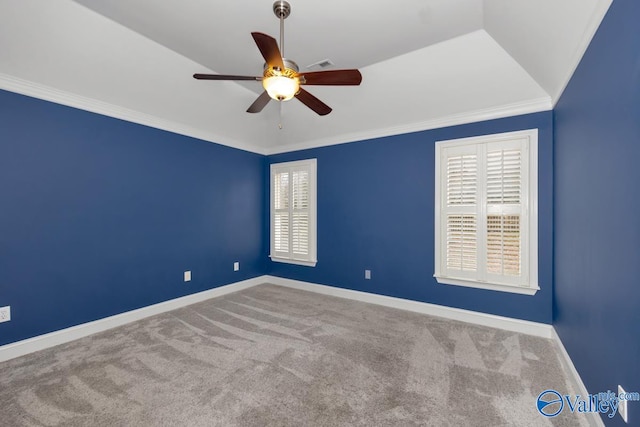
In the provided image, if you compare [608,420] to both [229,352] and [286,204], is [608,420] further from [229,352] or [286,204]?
[286,204]

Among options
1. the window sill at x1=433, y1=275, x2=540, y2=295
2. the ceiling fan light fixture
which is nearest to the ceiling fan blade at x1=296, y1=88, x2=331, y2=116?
the ceiling fan light fixture

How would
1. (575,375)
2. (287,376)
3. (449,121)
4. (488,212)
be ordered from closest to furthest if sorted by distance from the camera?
(575,375) < (287,376) < (488,212) < (449,121)

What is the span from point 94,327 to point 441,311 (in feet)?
13.8

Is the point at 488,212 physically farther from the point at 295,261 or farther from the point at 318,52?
the point at 295,261

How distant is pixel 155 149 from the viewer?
3.68m

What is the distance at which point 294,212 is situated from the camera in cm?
500

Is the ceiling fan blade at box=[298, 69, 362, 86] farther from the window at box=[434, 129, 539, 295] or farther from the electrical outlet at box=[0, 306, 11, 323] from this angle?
the electrical outlet at box=[0, 306, 11, 323]

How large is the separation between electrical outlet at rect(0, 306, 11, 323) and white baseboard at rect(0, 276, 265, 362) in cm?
25

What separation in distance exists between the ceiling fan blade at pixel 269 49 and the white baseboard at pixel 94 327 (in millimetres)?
3415

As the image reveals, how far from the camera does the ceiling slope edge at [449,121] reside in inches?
120

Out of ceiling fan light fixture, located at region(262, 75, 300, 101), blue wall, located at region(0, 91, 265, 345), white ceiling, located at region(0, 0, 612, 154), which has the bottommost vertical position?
blue wall, located at region(0, 91, 265, 345)

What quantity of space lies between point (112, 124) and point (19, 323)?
7.43 feet

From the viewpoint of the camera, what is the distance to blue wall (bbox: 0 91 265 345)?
2.59 m

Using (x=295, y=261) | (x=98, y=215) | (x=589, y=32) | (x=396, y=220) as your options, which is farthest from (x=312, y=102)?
(x=295, y=261)
